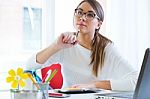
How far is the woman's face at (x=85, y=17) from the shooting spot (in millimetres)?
2119

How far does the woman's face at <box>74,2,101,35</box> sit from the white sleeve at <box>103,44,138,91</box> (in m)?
0.22

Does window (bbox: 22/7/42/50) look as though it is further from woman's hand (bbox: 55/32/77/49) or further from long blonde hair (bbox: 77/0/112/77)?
woman's hand (bbox: 55/32/77/49)

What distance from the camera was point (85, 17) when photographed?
214 centimetres

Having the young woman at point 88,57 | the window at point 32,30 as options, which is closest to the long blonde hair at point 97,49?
the young woman at point 88,57

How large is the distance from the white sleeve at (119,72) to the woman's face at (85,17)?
0.73ft

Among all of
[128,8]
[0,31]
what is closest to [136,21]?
[128,8]

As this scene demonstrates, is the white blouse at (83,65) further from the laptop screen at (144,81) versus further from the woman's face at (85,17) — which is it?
the laptop screen at (144,81)

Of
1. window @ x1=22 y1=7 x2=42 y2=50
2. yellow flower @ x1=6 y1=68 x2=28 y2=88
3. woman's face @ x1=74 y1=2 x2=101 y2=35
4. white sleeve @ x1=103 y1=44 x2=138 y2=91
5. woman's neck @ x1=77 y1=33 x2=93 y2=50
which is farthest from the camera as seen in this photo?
window @ x1=22 y1=7 x2=42 y2=50

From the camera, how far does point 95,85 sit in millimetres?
1925

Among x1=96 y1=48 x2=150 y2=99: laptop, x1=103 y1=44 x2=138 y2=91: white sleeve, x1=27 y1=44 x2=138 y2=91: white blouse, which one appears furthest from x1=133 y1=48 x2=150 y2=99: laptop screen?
x1=27 y1=44 x2=138 y2=91: white blouse

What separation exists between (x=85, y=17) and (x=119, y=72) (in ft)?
1.46

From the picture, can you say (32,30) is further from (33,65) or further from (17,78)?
(17,78)

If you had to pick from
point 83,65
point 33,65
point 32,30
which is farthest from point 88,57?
point 32,30

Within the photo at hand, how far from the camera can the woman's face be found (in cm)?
212
